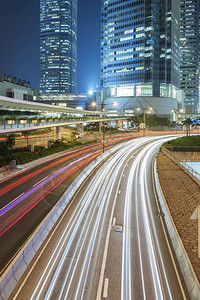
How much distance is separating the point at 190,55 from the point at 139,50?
9288cm

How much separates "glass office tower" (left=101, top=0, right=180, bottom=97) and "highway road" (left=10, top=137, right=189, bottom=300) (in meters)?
119

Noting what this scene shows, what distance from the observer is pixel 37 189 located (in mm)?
21609

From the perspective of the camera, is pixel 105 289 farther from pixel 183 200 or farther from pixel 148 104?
pixel 148 104

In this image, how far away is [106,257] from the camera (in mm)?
11648

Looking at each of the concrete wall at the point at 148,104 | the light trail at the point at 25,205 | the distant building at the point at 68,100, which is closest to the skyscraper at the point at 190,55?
the concrete wall at the point at 148,104

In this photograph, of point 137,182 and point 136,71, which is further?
point 136,71

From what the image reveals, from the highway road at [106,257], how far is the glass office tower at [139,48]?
11861cm

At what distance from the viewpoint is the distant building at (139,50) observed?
12500 centimetres

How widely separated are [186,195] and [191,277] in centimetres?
1186

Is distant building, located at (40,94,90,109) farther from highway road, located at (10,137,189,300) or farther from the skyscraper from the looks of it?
highway road, located at (10,137,189,300)

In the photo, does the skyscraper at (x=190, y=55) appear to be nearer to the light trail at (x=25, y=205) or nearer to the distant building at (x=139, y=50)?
the distant building at (x=139, y=50)

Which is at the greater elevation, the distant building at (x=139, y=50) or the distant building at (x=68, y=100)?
the distant building at (x=139, y=50)

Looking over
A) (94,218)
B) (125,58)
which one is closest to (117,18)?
(125,58)

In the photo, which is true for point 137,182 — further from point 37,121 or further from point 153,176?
point 37,121
